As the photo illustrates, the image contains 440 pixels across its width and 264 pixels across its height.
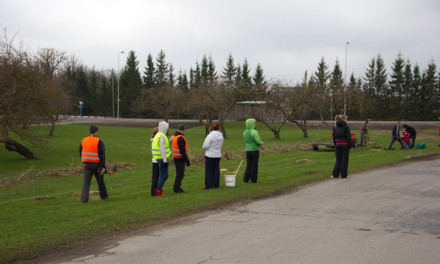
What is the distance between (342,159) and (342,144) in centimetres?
49

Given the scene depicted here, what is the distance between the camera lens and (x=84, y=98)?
318 ft

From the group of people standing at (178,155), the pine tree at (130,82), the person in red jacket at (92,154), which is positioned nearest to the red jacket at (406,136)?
the group of people standing at (178,155)

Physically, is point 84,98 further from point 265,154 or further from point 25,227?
point 25,227

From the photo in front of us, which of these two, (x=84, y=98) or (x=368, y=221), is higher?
(x=84, y=98)

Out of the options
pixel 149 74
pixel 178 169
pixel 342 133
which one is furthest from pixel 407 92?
pixel 178 169

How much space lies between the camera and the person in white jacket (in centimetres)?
1163

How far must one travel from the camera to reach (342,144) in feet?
43.2

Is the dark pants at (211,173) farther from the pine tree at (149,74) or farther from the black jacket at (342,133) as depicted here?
the pine tree at (149,74)

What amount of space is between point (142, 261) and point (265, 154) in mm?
19362

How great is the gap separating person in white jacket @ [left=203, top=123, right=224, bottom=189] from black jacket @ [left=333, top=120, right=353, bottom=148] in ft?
13.1

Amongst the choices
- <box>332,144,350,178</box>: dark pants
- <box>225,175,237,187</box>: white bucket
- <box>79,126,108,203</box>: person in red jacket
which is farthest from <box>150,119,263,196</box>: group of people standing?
<box>332,144,350,178</box>: dark pants

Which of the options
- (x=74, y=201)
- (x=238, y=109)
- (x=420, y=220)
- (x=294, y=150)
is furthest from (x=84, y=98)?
(x=420, y=220)

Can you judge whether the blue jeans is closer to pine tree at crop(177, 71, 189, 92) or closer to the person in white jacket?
the person in white jacket

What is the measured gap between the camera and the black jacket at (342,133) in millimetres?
13125
